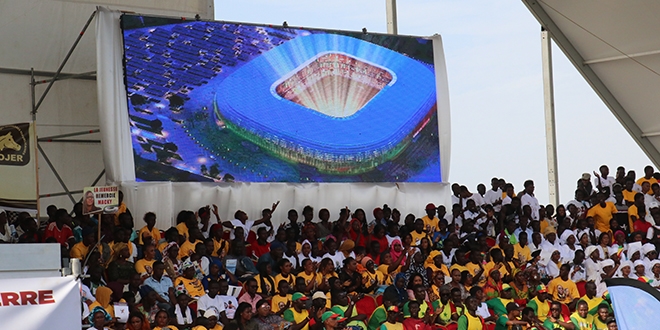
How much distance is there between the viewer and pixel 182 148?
1310cm

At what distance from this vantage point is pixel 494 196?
1512 cm

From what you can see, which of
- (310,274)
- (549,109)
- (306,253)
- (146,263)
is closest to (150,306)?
(146,263)

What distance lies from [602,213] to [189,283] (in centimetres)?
735

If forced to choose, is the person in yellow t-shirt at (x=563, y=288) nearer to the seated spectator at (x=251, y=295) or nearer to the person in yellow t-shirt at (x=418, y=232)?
the person in yellow t-shirt at (x=418, y=232)

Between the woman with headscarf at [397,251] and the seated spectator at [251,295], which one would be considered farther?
the woman with headscarf at [397,251]

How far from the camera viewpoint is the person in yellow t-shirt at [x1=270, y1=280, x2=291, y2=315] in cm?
1127

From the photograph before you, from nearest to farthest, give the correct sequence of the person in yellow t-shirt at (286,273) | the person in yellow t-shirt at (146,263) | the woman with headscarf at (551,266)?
the person in yellow t-shirt at (146,263), the person in yellow t-shirt at (286,273), the woman with headscarf at (551,266)

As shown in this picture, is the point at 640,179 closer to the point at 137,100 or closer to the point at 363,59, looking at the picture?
the point at 363,59

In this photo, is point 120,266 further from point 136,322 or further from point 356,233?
point 356,233

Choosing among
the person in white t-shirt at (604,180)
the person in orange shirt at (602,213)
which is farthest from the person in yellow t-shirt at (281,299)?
the person in white t-shirt at (604,180)

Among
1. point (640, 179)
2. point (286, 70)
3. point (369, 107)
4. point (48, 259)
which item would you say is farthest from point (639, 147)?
point (48, 259)

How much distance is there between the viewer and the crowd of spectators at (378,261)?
35.7 ft

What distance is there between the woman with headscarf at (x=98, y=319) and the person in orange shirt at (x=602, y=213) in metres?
8.64

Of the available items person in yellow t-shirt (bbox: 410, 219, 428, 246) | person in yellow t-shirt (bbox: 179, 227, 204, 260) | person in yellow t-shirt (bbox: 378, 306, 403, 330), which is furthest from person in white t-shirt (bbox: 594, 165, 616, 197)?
person in yellow t-shirt (bbox: 179, 227, 204, 260)
